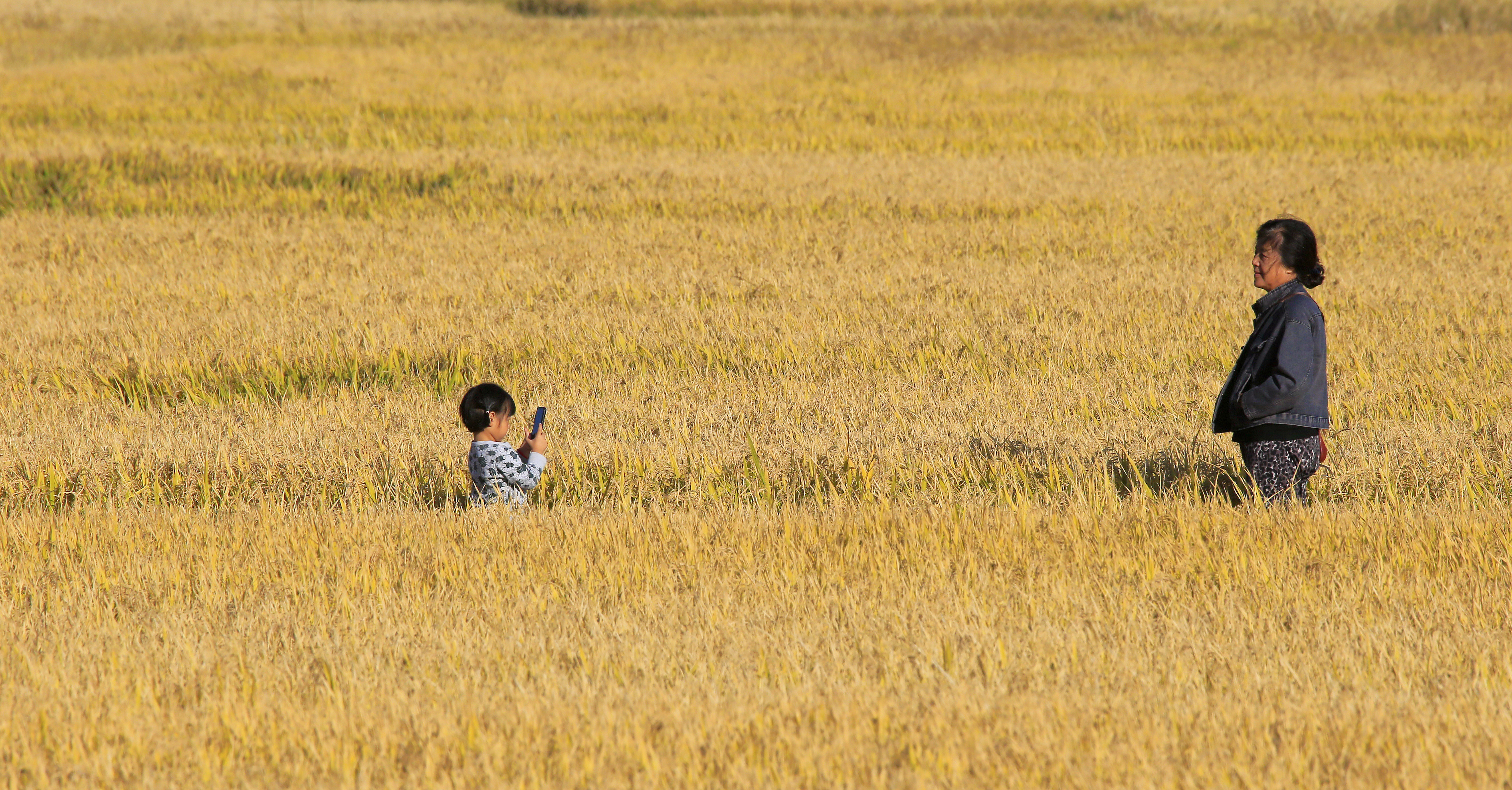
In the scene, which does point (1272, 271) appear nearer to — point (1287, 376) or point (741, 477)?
point (1287, 376)

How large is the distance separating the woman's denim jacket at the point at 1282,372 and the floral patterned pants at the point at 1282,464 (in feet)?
0.38

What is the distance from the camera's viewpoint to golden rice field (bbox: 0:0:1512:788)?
3277 millimetres

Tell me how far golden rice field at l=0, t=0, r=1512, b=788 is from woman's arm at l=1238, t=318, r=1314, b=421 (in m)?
0.43

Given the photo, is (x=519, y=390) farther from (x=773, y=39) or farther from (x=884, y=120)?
(x=773, y=39)

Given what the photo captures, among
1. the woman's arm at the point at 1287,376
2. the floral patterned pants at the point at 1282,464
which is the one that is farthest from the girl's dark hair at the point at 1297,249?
the floral patterned pants at the point at 1282,464

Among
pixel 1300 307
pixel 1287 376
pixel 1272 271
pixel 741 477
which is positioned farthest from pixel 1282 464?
pixel 741 477

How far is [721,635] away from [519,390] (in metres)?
3.85

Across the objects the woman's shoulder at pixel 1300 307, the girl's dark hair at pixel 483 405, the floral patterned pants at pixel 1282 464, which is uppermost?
the girl's dark hair at pixel 483 405

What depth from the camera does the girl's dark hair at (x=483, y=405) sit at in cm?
507

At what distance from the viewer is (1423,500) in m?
5.26

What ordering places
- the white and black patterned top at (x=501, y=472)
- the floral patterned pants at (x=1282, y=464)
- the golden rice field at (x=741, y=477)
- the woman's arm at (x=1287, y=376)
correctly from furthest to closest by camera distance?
the white and black patterned top at (x=501, y=472) < the floral patterned pants at (x=1282, y=464) < the woman's arm at (x=1287, y=376) < the golden rice field at (x=741, y=477)

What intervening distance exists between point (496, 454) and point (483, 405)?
0.71 ft

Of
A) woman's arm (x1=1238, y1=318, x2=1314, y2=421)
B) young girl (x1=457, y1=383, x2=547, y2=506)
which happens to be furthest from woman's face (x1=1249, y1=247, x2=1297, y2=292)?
young girl (x1=457, y1=383, x2=547, y2=506)

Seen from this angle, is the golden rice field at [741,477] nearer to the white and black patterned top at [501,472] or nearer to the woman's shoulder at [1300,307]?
the white and black patterned top at [501,472]
